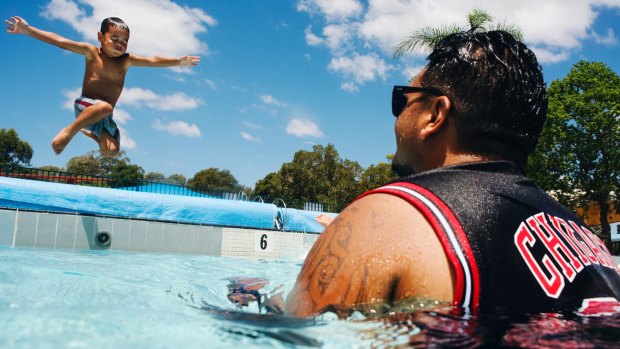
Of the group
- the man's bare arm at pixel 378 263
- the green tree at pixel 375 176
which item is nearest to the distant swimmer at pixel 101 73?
the man's bare arm at pixel 378 263

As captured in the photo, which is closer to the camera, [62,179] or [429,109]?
[429,109]

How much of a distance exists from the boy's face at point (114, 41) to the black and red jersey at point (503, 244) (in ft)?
19.5

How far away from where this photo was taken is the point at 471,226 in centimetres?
129

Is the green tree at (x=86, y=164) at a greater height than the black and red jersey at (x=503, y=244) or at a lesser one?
greater

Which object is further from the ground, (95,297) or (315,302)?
(315,302)

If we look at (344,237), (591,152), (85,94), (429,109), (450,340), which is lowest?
(450,340)

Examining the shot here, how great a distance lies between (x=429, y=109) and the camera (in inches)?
67.6

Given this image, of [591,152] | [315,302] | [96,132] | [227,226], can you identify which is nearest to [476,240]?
[315,302]

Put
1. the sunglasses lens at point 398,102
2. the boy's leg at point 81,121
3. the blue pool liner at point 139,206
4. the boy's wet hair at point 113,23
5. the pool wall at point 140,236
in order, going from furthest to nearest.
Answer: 1. the blue pool liner at point 139,206
2. the pool wall at point 140,236
3. the boy's wet hair at point 113,23
4. the boy's leg at point 81,121
5. the sunglasses lens at point 398,102

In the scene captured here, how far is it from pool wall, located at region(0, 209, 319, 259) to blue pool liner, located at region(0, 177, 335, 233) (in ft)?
1.25

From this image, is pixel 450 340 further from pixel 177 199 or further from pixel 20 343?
pixel 177 199

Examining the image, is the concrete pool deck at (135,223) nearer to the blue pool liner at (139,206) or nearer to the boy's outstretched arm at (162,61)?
the blue pool liner at (139,206)

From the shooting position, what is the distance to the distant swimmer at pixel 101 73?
231 inches

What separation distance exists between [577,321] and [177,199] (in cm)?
909
